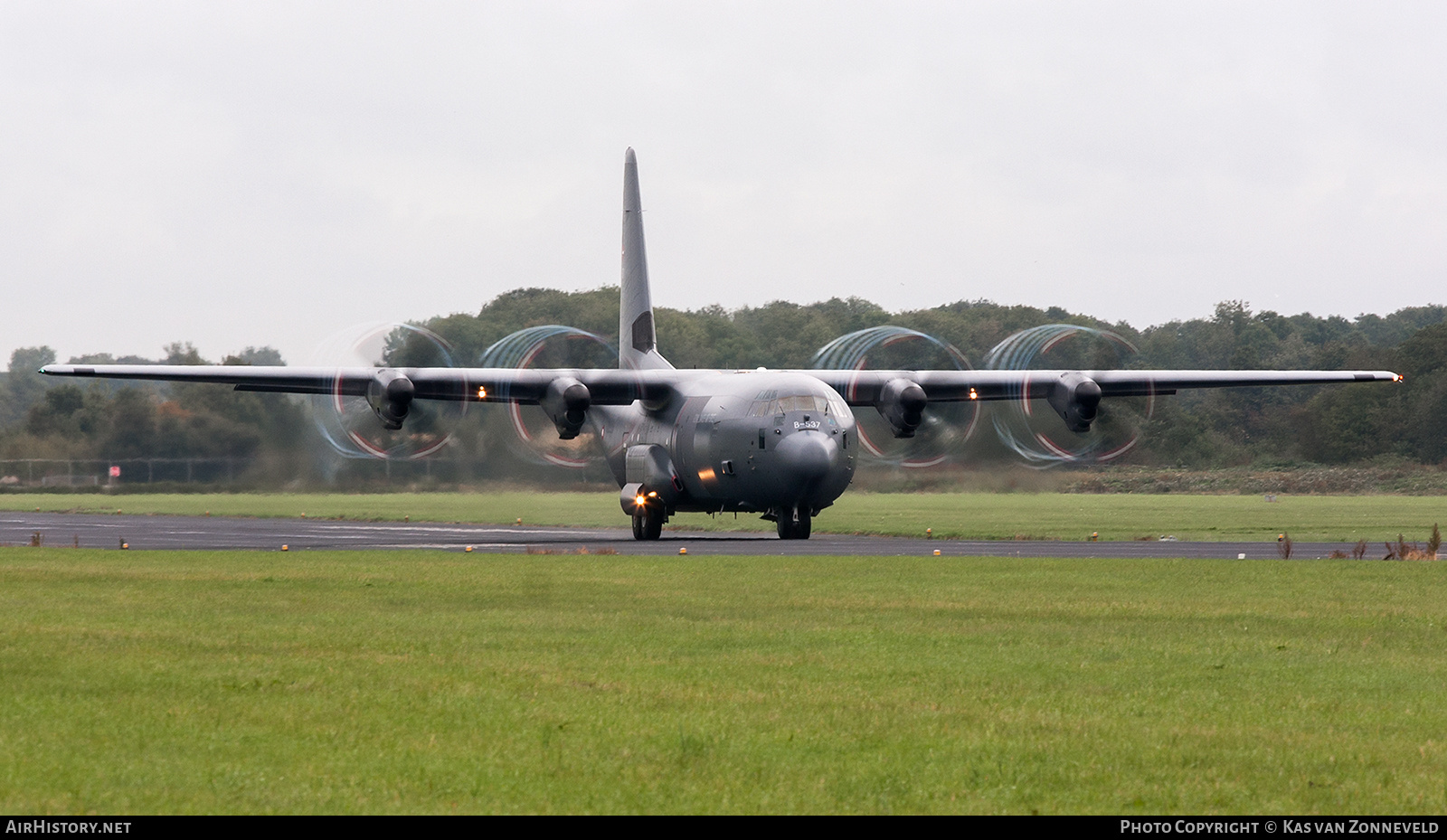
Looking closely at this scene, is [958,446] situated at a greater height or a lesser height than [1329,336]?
lesser

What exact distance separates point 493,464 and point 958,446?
13.8m

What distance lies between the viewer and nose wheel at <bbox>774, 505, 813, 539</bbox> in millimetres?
37500

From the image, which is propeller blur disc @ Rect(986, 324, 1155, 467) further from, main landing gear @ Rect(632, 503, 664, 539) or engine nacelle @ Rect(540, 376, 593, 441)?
engine nacelle @ Rect(540, 376, 593, 441)

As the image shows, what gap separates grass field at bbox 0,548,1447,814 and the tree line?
2559 centimetres

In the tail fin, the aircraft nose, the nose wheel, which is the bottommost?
the nose wheel

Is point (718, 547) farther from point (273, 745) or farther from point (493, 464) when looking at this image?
point (273, 745)

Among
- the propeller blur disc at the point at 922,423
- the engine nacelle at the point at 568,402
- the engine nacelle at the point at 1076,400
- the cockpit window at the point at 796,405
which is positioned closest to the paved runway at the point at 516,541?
the engine nacelle at the point at 568,402

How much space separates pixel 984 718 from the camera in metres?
10.9

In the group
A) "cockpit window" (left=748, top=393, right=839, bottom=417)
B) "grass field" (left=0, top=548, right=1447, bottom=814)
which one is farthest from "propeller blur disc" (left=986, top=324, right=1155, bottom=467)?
"grass field" (left=0, top=548, right=1447, bottom=814)

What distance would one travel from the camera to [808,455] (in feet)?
111

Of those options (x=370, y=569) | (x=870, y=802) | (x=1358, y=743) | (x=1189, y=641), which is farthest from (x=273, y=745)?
(x=370, y=569)

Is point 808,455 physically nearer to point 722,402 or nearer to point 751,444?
point 751,444

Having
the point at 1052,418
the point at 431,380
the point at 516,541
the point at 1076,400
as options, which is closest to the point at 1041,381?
the point at 1076,400

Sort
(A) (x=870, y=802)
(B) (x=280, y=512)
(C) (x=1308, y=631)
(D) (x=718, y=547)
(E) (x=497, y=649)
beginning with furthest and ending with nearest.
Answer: (B) (x=280, y=512)
(D) (x=718, y=547)
(C) (x=1308, y=631)
(E) (x=497, y=649)
(A) (x=870, y=802)
